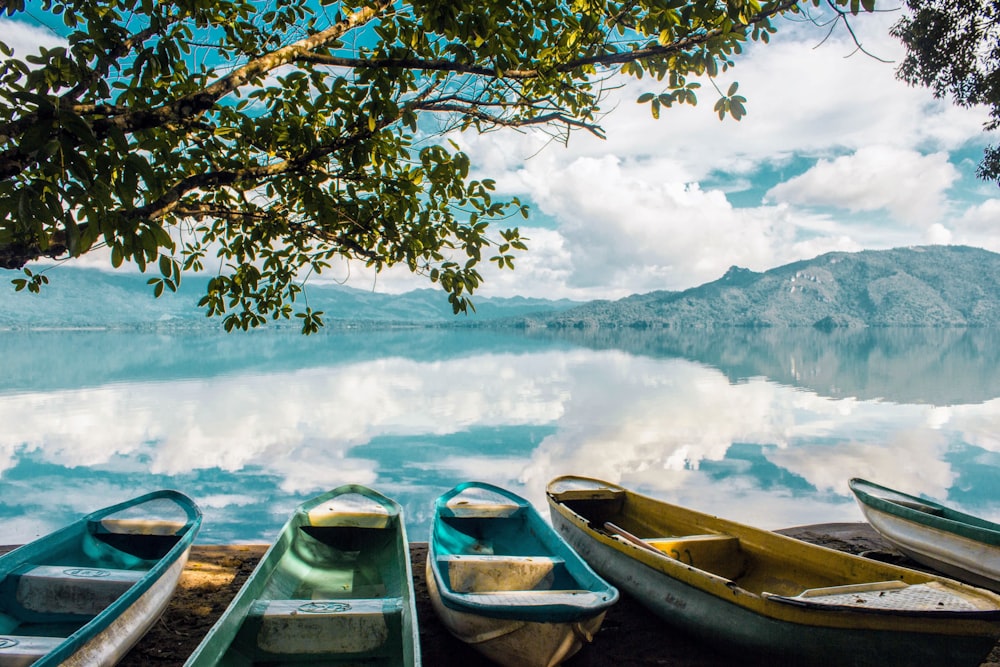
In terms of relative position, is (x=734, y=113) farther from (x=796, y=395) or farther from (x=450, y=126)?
(x=796, y=395)

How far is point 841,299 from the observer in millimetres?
140500

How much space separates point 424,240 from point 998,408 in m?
33.0

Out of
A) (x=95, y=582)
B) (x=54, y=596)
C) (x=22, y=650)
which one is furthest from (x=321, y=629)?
(x=54, y=596)

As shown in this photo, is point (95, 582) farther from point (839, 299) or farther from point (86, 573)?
point (839, 299)

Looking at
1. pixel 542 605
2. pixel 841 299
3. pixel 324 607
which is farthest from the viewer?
pixel 841 299

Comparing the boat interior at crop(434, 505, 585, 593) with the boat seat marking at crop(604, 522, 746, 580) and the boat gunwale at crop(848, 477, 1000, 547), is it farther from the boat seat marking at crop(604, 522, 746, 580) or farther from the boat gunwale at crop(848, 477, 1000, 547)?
the boat gunwale at crop(848, 477, 1000, 547)

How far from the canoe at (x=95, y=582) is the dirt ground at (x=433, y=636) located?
326 mm

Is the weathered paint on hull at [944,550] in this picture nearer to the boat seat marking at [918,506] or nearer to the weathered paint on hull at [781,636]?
the boat seat marking at [918,506]

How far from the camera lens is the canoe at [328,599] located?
4035 millimetres

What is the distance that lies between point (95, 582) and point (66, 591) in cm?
23

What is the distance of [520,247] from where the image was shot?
15.9 ft

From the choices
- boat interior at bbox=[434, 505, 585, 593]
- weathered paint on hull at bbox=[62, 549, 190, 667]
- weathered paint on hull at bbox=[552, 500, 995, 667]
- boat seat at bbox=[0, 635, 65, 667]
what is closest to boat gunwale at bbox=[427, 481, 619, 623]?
boat interior at bbox=[434, 505, 585, 593]

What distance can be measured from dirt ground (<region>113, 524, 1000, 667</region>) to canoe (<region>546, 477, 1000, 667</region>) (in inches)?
8.4

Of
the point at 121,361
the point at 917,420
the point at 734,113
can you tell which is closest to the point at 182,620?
the point at 734,113
